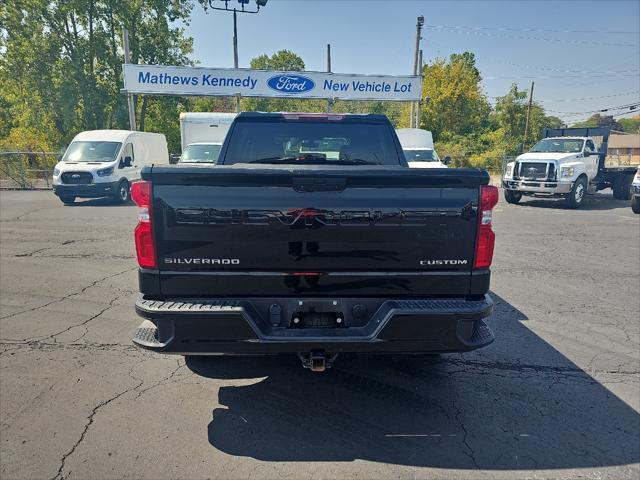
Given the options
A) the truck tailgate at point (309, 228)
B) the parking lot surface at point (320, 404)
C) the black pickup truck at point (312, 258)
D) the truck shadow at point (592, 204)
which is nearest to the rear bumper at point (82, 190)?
the parking lot surface at point (320, 404)

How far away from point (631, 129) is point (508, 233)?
14153 centimetres

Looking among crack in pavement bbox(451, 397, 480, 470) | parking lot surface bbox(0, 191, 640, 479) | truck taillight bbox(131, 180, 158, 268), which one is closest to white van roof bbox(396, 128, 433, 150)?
parking lot surface bbox(0, 191, 640, 479)

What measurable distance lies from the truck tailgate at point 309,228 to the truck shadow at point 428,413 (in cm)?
101

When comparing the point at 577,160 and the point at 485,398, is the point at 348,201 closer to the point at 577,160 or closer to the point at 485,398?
the point at 485,398

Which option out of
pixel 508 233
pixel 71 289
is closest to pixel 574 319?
pixel 508 233

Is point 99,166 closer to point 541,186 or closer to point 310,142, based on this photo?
point 310,142

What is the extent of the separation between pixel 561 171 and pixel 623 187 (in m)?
5.93

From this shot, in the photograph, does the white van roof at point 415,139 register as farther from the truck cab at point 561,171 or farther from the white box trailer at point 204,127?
the white box trailer at point 204,127

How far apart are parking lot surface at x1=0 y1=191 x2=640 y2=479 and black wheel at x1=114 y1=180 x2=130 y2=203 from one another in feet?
34.7

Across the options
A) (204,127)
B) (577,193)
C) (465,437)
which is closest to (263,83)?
(204,127)

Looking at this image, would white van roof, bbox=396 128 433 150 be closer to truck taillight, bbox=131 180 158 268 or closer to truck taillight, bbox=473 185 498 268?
truck taillight, bbox=473 185 498 268

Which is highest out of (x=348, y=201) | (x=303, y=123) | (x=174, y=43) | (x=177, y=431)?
(x=174, y=43)

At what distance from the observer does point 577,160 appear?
48.9 ft

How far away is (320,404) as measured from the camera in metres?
3.06
